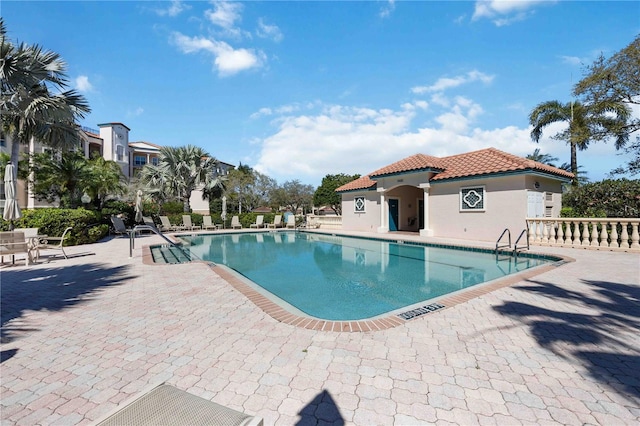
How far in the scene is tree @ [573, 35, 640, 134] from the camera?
14.4m

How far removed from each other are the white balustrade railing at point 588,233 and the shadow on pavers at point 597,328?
6.71m

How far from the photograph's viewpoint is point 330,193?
177ft

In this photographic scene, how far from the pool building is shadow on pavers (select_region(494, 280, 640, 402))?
9472mm

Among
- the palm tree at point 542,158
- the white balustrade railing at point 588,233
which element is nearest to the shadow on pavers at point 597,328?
the white balustrade railing at point 588,233

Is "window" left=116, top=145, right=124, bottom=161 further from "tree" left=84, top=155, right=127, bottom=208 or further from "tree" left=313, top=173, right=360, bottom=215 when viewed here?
"tree" left=313, top=173, right=360, bottom=215

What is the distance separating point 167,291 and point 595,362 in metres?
6.89

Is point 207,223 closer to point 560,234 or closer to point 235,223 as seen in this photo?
point 235,223

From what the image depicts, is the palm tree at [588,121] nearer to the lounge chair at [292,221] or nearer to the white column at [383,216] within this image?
the white column at [383,216]

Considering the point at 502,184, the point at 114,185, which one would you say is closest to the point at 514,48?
the point at 502,184

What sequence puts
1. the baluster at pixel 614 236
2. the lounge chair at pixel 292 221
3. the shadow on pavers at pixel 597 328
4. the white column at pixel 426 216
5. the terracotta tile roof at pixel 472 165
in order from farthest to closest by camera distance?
the lounge chair at pixel 292 221 → the white column at pixel 426 216 → the terracotta tile roof at pixel 472 165 → the baluster at pixel 614 236 → the shadow on pavers at pixel 597 328

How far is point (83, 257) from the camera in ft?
34.1

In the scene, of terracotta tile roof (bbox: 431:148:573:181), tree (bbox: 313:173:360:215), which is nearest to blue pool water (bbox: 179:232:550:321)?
terracotta tile roof (bbox: 431:148:573:181)

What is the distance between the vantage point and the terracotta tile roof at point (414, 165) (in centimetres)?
1825

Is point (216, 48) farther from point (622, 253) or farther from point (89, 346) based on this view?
point (622, 253)
